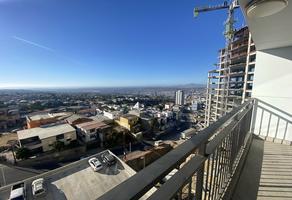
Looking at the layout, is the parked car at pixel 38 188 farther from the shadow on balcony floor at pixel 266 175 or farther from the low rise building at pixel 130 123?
the low rise building at pixel 130 123

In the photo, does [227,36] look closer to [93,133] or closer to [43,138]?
[93,133]

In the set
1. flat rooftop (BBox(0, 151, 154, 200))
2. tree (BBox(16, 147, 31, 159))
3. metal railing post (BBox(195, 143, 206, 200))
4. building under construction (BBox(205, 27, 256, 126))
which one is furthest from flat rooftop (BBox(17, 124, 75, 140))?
building under construction (BBox(205, 27, 256, 126))

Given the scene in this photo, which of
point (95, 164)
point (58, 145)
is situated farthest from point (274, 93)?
point (58, 145)

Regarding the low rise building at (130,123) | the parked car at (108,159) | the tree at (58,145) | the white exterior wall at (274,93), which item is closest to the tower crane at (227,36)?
the low rise building at (130,123)

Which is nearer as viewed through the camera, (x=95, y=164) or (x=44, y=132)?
(x=95, y=164)

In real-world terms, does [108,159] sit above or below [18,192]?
above

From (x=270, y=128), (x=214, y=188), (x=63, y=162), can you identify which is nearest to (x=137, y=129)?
(x=63, y=162)
